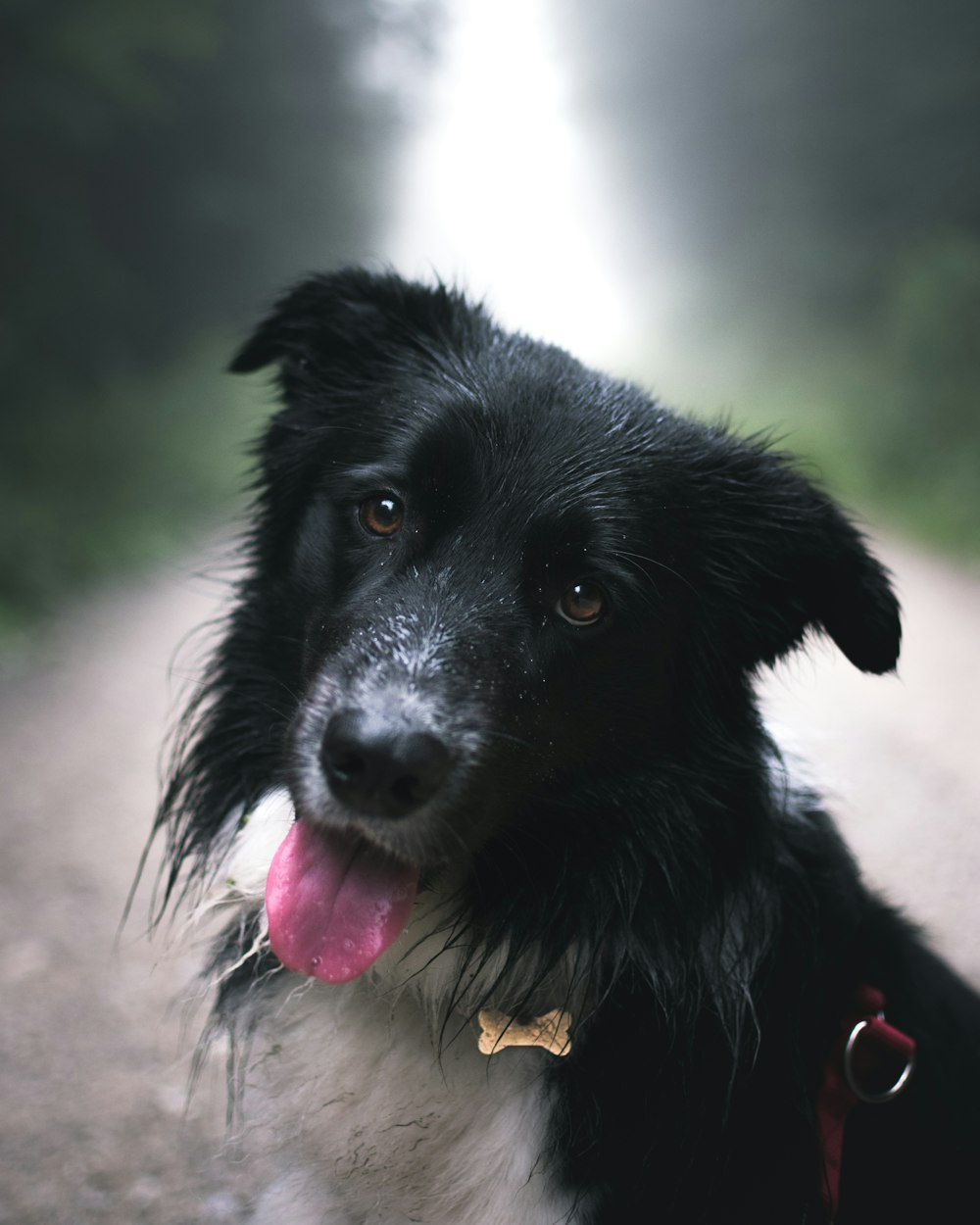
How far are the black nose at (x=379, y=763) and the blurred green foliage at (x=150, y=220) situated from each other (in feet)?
15.2

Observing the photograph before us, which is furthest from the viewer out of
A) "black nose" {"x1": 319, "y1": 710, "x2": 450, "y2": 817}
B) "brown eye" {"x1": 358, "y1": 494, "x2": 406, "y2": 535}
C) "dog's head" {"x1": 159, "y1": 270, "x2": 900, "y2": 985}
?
"brown eye" {"x1": 358, "y1": 494, "x2": 406, "y2": 535}

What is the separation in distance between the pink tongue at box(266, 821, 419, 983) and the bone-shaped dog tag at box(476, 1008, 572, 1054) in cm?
29

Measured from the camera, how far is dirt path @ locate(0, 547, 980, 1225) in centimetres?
239

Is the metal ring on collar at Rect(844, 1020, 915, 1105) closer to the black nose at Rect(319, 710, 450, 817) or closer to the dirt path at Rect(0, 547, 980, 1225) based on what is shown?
the dirt path at Rect(0, 547, 980, 1225)

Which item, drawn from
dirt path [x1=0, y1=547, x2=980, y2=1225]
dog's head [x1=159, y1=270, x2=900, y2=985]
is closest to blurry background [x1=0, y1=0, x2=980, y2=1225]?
dirt path [x1=0, y1=547, x2=980, y2=1225]

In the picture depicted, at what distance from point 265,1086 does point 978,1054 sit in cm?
151

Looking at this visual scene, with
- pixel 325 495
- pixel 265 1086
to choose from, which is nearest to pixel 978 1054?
pixel 265 1086

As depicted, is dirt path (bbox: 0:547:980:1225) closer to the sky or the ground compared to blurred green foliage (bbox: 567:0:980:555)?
closer to the ground

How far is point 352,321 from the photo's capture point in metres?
2.30

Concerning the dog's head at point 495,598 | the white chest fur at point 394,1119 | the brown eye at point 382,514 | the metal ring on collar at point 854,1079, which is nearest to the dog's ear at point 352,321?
the dog's head at point 495,598

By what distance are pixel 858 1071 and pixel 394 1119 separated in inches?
35.7

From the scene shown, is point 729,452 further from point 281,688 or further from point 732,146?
point 732,146

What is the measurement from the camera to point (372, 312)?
2.30m

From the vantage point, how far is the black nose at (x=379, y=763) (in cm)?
151
